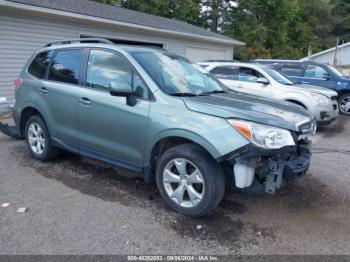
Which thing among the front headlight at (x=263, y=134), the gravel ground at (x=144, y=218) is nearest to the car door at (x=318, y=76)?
the gravel ground at (x=144, y=218)

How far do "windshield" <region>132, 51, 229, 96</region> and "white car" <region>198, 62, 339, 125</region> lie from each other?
4.48 meters

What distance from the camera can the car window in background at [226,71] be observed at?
991 centimetres

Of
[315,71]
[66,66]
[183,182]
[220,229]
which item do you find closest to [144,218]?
[183,182]

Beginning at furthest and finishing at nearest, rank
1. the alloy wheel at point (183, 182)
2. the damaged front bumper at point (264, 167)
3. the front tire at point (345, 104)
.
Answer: the front tire at point (345, 104) < the alloy wheel at point (183, 182) < the damaged front bumper at point (264, 167)

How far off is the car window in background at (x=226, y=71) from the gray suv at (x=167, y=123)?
5243mm

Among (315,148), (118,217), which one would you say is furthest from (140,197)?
(315,148)

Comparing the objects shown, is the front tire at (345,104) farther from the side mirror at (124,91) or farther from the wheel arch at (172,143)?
the side mirror at (124,91)

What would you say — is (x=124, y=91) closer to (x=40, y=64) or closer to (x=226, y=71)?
(x=40, y=64)

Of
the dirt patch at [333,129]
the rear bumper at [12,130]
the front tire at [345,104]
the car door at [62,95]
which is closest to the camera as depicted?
the car door at [62,95]

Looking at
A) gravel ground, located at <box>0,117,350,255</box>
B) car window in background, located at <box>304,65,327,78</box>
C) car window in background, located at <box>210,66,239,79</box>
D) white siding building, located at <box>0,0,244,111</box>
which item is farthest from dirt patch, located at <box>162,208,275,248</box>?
car window in background, located at <box>304,65,327,78</box>

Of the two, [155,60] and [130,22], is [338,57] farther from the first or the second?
[155,60]

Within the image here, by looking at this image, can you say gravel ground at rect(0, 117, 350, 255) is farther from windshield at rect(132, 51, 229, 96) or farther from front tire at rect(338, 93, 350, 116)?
front tire at rect(338, 93, 350, 116)

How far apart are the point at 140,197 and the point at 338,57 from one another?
37.6 meters

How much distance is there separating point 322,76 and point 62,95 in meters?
9.96
